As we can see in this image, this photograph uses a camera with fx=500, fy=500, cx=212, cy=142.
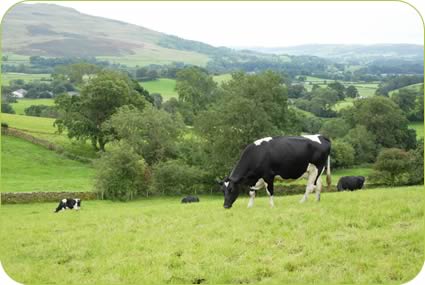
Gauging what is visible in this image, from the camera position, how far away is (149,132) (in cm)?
4678

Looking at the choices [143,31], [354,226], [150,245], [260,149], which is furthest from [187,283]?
[143,31]

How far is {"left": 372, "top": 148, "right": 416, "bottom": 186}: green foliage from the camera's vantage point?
47281 millimetres

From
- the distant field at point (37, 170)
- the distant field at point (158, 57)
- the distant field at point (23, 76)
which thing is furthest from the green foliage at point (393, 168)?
the distant field at point (158, 57)

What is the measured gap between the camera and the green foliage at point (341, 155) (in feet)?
180

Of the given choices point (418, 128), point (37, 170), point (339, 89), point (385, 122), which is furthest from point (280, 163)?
point (339, 89)

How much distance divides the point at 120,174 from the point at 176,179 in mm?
5097

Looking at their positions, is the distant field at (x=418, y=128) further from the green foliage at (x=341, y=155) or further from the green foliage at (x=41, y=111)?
the green foliage at (x=41, y=111)

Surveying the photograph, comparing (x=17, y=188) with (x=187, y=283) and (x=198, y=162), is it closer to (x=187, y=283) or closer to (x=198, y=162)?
(x=198, y=162)

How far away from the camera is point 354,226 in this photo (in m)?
11.0

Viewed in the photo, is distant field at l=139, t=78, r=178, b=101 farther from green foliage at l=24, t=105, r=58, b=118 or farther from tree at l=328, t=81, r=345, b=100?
tree at l=328, t=81, r=345, b=100

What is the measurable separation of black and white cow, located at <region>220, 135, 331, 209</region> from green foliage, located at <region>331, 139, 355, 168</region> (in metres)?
40.1

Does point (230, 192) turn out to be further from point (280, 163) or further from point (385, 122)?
point (385, 122)

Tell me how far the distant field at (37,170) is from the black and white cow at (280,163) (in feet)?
82.6

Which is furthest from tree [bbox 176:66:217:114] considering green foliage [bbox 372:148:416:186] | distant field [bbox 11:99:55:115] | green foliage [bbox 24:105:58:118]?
green foliage [bbox 372:148:416:186]
